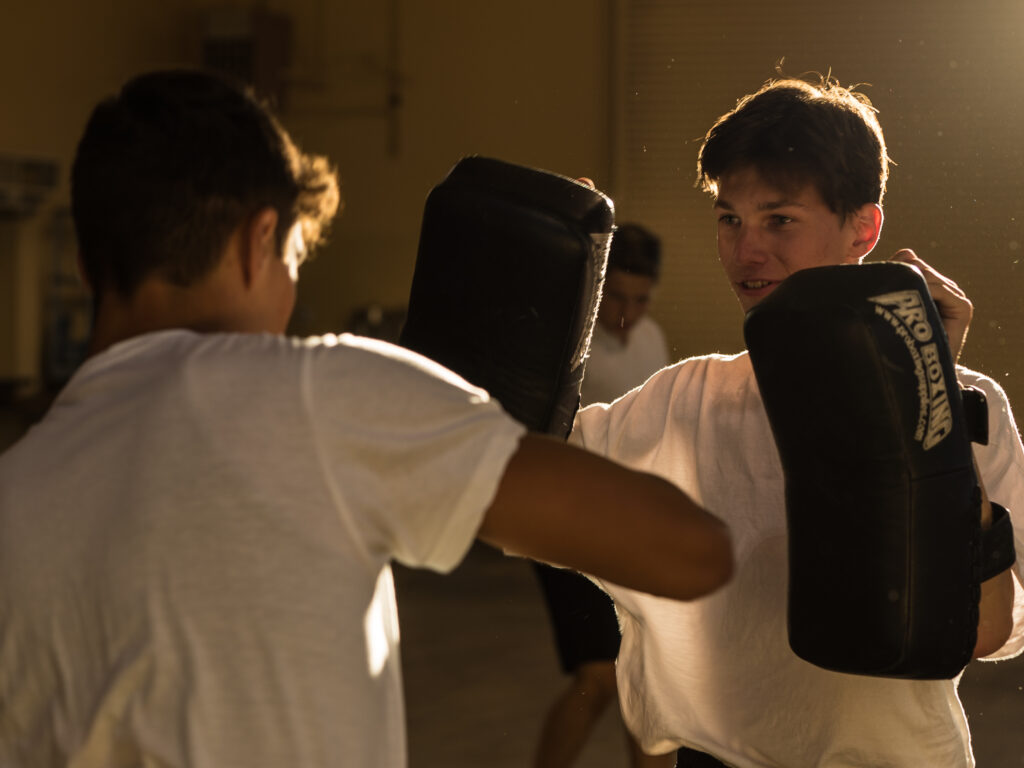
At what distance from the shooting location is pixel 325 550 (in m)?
0.76

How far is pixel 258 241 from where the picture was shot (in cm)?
83

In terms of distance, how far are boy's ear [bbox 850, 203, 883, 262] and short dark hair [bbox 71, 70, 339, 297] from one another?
706mm

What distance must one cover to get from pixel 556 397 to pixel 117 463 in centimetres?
53

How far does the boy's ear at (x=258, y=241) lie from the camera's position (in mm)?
830

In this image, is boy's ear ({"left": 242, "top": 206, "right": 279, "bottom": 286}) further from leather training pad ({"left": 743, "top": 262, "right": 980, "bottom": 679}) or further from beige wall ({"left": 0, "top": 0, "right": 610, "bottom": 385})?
beige wall ({"left": 0, "top": 0, "right": 610, "bottom": 385})

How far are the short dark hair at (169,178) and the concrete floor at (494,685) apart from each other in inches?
92.8

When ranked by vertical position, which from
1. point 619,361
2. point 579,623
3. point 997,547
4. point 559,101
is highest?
point 997,547

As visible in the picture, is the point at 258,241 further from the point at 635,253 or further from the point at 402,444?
the point at 635,253

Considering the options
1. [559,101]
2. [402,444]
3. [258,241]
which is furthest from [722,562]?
[559,101]

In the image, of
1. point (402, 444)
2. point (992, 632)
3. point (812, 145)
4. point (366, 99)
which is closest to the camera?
point (402, 444)

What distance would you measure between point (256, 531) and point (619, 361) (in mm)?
2154

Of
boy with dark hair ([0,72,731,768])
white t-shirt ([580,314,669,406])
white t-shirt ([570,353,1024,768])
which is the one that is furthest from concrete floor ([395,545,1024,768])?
boy with dark hair ([0,72,731,768])

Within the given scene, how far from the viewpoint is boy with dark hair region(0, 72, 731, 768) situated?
2.46ft

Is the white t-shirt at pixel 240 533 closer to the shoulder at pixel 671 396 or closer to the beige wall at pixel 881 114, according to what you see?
the shoulder at pixel 671 396
